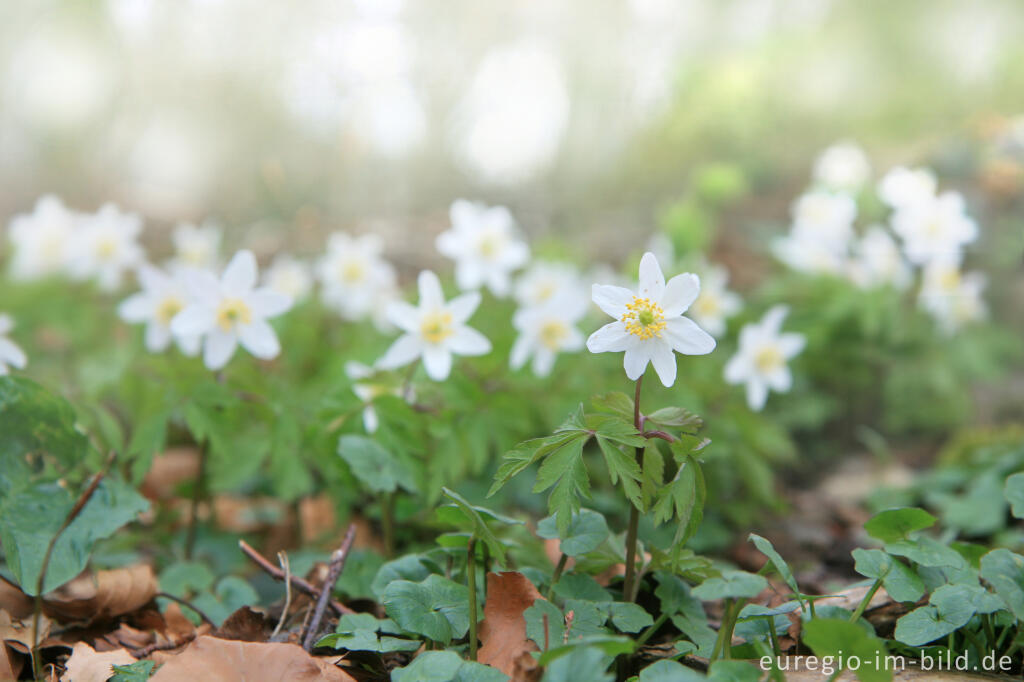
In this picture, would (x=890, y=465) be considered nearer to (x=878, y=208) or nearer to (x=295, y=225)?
(x=878, y=208)

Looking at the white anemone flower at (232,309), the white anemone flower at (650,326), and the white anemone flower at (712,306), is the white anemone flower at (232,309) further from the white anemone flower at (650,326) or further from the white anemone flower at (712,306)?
the white anemone flower at (712,306)

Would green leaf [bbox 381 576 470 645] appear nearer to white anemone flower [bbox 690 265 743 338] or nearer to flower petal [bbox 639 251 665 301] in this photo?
flower petal [bbox 639 251 665 301]

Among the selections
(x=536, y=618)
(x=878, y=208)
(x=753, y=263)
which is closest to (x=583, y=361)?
(x=536, y=618)

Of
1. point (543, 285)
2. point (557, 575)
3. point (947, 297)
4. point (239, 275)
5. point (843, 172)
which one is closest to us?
point (557, 575)

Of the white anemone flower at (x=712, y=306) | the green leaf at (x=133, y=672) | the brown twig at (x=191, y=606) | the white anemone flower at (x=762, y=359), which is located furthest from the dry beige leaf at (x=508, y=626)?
the white anemone flower at (x=712, y=306)

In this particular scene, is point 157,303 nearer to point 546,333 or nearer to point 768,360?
point 546,333

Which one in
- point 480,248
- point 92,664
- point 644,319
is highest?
point 480,248

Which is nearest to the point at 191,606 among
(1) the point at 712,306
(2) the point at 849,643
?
(2) the point at 849,643
